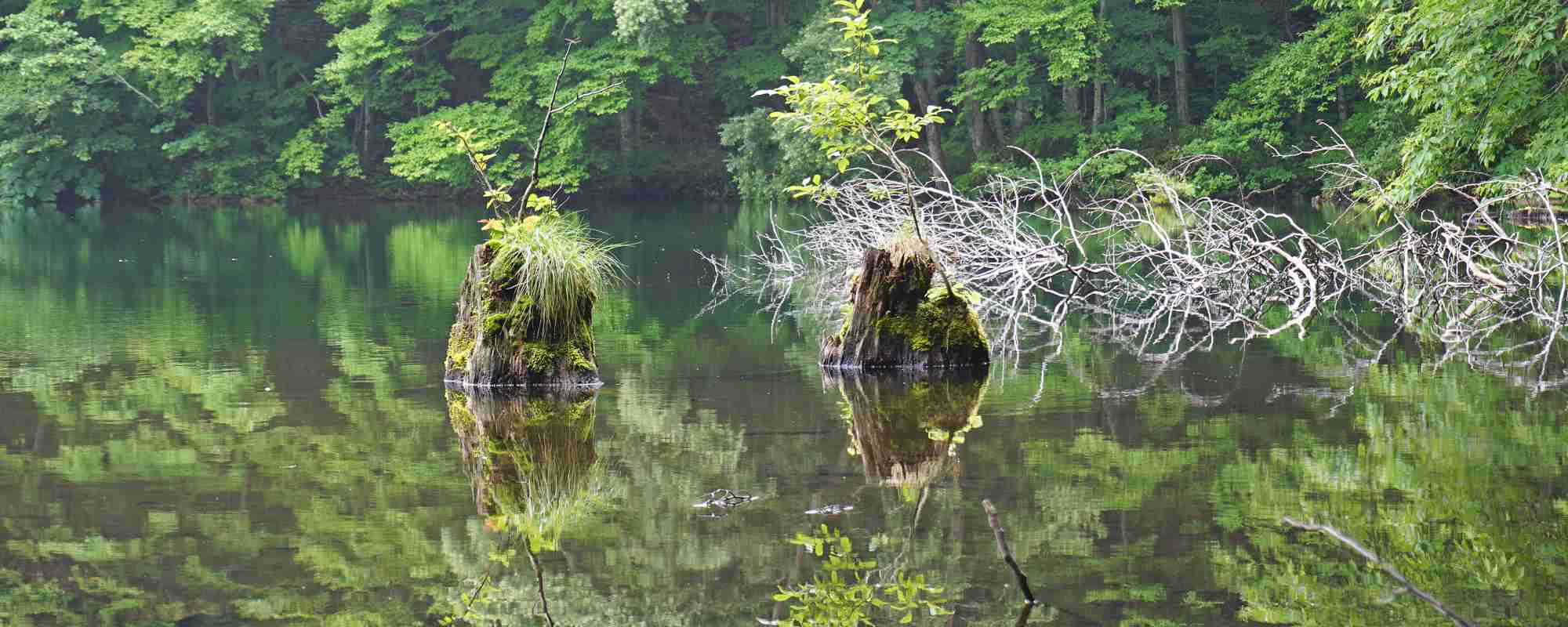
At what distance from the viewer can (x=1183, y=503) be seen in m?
6.11

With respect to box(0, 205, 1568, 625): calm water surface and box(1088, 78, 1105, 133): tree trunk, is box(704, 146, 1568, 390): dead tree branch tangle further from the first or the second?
box(1088, 78, 1105, 133): tree trunk

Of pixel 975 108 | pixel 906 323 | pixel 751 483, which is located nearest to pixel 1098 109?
pixel 975 108

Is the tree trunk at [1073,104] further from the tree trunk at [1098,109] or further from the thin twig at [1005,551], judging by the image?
the thin twig at [1005,551]

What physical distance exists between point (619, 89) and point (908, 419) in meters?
27.8

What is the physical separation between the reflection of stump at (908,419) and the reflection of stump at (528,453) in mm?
1343

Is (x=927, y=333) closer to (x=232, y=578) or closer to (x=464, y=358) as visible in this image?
(x=464, y=358)

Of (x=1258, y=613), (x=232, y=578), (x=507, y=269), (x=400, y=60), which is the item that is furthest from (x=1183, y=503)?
(x=400, y=60)

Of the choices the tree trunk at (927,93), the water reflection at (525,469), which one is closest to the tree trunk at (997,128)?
the tree trunk at (927,93)

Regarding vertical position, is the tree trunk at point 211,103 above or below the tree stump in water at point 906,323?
above

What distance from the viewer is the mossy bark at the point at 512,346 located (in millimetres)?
9430

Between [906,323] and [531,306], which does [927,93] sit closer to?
[906,323]

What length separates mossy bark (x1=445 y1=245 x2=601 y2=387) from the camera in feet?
30.9

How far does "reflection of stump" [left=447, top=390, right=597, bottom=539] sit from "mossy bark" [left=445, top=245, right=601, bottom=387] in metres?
0.22

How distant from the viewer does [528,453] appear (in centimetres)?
742
